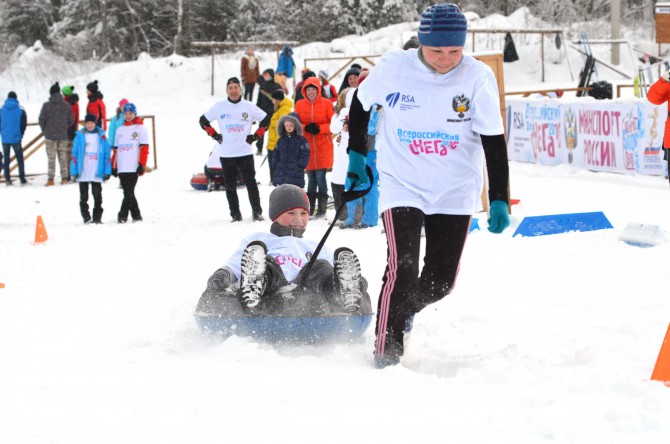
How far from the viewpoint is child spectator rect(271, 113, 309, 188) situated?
10.8 metres

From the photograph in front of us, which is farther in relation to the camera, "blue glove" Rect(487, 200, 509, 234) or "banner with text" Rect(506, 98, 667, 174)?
"banner with text" Rect(506, 98, 667, 174)

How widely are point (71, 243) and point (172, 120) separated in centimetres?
1653

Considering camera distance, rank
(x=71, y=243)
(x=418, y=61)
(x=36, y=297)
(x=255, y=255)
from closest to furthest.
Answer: (x=418, y=61) → (x=255, y=255) → (x=36, y=297) → (x=71, y=243)

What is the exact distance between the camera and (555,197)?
1211 centimetres

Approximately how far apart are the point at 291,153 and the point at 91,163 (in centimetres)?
293

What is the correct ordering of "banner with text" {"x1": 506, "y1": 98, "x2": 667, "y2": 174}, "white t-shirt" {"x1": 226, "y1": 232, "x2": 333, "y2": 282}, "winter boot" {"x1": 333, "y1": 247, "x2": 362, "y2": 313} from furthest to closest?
"banner with text" {"x1": 506, "y1": 98, "x2": 667, "y2": 174} → "white t-shirt" {"x1": 226, "y1": 232, "x2": 333, "y2": 282} → "winter boot" {"x1": 333, "y1": 247, "x2": 362, "y2": 313}

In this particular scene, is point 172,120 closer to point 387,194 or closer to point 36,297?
point 36,297

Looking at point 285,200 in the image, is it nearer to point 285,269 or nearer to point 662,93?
point 285,269

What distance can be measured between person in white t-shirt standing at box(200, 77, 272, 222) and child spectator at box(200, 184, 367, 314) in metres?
5.75

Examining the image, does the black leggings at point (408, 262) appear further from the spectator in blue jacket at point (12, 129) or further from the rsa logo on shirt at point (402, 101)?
the spectator in blue jacket at point (12, 129)

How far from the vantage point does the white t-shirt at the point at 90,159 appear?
12008 millimetres

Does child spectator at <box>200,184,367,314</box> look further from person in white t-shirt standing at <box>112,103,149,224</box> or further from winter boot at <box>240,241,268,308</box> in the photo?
person in white t-shirt standing at <box>112,103,149,224</box>

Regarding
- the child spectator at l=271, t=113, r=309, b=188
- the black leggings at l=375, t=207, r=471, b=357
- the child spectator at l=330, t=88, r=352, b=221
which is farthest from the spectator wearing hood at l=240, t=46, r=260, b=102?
the black leggings at l=375, t=207, r=471, b=357

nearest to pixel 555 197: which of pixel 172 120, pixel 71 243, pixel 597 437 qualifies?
pixel 71 243
